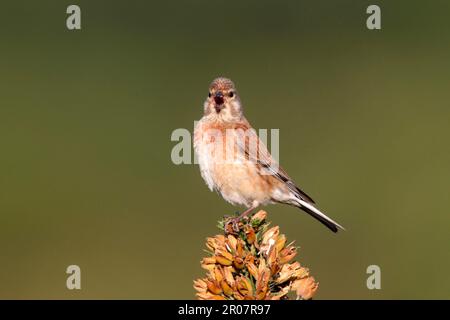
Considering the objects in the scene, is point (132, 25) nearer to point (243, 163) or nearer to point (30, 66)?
point (30, 66)

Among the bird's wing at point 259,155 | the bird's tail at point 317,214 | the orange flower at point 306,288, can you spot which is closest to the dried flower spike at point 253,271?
the orange flower at point 306,288

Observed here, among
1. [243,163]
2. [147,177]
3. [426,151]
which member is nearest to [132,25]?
[147,177]

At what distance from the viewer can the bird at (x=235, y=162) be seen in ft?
16.6

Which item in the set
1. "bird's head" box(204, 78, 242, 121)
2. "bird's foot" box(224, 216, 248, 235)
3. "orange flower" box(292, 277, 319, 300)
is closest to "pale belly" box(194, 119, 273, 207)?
"bird's head" box(204, 78, 242, 121)

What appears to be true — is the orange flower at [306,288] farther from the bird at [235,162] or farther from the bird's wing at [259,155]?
the bird's wing at [259,155]

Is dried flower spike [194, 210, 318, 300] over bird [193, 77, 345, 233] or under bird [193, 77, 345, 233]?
under

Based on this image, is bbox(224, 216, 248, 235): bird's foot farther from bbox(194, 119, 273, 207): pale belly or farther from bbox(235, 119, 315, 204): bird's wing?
bbox(235, 119, 315, 204): bird's wing

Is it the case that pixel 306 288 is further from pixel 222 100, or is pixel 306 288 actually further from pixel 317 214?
pixel 222 100

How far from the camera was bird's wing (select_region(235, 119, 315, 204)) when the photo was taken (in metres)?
5.16

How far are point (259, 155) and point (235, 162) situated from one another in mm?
212

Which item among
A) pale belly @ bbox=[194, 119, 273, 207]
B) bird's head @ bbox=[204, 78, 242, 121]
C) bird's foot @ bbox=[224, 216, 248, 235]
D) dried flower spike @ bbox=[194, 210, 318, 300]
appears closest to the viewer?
dried flower spike @ bbox=[194, 210, 318, 300]

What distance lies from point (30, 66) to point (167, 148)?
9.62 feet

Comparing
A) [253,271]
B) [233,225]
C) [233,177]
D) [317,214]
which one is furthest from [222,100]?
[253,271]

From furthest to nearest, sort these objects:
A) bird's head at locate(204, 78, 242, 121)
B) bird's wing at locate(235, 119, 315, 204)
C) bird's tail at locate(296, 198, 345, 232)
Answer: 1. bird's head at locate(204, 78, 242, 121)
2. bird's wing at locate(235, 119, 315, 204)
3. bird's tail at locate(296, 198, 345, 232)
